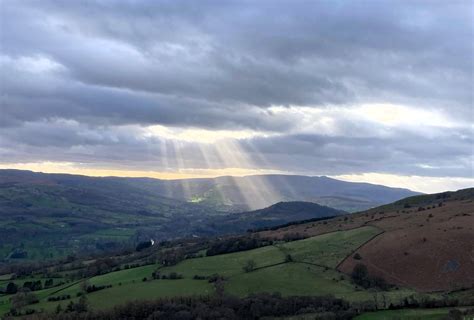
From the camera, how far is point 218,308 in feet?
272

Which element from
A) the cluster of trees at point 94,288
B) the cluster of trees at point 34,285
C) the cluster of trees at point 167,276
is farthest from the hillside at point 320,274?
the cluster of trees at point 34,285

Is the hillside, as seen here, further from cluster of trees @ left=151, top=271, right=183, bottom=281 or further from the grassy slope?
the grassy slope

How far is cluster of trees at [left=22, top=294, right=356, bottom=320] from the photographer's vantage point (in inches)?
3172

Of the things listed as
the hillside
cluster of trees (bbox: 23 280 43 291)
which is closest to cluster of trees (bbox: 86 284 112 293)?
the hillside

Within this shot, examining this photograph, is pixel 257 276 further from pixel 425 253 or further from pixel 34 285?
pixel 34 285

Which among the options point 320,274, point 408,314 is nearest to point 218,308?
point 320,274

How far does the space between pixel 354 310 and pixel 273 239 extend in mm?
71263

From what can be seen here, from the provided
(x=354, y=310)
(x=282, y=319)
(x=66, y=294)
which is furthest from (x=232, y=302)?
(x=66, y=294)

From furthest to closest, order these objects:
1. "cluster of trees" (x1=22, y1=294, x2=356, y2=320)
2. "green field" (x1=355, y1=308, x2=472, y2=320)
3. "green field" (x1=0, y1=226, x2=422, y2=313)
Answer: "green field" (x1=0, y1=226, x2=422, y2=313) → "cluster of trees" (x1=22, y1=294, x2=356, y2=320) → "green field" (x1=355, y1=308, x2=472, y2=320)

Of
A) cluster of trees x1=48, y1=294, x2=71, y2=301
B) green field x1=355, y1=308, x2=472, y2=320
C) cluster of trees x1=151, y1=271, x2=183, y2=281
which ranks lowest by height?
cluster of trees x1=48, y1=294, x2=71, y2=301

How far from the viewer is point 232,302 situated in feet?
282

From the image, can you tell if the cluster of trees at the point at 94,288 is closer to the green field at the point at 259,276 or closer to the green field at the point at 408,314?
the green field at the point at 259,276

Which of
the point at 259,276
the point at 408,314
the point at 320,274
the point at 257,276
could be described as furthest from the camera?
the point at 257,276

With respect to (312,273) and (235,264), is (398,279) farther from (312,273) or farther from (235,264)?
(235,264)
